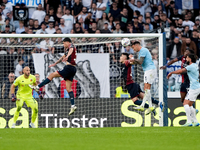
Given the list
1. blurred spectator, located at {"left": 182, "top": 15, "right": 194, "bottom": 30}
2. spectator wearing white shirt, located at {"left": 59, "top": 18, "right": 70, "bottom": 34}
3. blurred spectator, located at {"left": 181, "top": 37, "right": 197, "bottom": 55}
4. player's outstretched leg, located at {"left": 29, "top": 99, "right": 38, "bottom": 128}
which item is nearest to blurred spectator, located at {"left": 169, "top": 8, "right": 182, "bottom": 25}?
blurred spectator, located at {"left": 182, "top": 15, "right": 194, "bottom": 30}

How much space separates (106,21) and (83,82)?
4.24 meters

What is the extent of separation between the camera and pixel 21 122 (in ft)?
46.5

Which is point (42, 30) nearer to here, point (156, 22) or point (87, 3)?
point (87, 3)

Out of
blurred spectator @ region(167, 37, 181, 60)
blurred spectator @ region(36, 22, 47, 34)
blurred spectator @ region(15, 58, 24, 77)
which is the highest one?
blurred spectator @ region(36, 22, 47, 34)

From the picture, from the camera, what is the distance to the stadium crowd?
17.4 metres

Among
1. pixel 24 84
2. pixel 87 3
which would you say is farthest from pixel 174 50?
pixel 24 84

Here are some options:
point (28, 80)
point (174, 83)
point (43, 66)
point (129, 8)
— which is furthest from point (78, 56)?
point (129, 8)

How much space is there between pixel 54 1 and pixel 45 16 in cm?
118

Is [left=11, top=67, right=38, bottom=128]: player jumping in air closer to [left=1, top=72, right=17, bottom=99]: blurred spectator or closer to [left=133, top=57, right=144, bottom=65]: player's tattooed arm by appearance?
[left=1, top=72, right=17, bottom=99]: blurred spectator

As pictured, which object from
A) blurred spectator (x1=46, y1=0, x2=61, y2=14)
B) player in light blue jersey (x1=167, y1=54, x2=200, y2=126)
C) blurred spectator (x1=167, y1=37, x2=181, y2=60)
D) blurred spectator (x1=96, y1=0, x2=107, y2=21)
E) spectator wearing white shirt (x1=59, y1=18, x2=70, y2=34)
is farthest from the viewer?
blurred spectator (x1=96, y1=0, x2=107, y2=21)

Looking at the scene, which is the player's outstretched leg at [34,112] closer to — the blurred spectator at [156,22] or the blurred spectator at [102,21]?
the blurred spectator at [102,21]

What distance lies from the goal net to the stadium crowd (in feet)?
1.09

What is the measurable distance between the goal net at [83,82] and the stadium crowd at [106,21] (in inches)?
13.1

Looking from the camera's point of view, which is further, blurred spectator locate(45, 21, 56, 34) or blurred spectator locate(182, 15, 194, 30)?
blurred spectator locate(182, 15, 194, 30)
